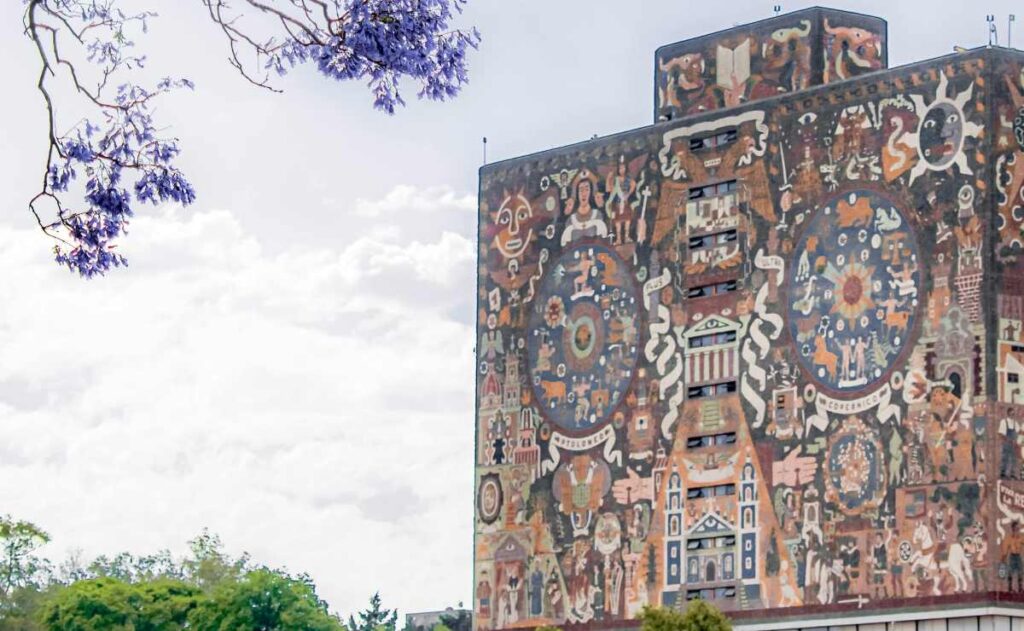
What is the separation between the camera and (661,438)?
78688 mm

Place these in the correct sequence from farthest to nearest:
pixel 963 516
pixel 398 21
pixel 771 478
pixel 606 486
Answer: pixel 606 486 → pixel 771 478 → pixel 963 516 → pixel 398 21

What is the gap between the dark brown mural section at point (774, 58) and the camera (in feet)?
255

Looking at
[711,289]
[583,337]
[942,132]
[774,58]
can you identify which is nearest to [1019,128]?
[942,132]

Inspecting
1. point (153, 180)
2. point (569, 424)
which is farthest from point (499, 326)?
point (153, 180)

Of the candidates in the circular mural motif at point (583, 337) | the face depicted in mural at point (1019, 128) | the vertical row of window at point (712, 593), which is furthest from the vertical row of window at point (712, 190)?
the vertical row of window at point (712, 593)

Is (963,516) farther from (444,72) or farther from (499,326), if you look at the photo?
(444,72)

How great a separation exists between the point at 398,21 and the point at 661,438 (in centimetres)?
5567

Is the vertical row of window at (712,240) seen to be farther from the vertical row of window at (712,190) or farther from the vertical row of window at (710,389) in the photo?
the vertical row of window at (710,389)

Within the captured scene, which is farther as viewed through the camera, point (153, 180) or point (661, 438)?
point (661, 438)

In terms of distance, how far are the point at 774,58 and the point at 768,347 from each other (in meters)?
9.27

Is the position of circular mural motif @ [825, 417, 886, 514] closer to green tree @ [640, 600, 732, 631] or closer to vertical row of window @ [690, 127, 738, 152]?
green tree @ [640, 600, 732, 631]

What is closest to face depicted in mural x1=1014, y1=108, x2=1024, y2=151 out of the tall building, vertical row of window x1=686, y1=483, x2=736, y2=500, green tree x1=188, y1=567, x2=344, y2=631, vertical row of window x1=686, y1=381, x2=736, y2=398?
the tall building

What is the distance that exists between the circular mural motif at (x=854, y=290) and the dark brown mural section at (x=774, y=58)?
539cm

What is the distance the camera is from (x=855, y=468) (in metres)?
72.5
